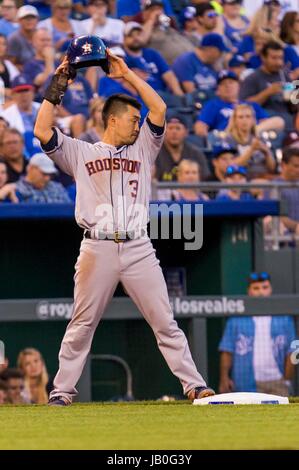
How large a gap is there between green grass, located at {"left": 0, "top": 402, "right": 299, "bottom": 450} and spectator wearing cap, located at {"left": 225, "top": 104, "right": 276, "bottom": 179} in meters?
6.47

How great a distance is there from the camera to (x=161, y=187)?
11.3m

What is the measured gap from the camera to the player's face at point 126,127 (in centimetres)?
733

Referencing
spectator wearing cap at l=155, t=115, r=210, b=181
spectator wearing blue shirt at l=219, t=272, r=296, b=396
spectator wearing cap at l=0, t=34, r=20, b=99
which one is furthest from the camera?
spectator wearing cap at l=0, t=34, r=20, b=99

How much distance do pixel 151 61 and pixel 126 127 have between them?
25.4 feet

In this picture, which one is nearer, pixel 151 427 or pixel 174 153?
pixel 151 427

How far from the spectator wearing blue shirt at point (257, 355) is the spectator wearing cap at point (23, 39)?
5.21 m

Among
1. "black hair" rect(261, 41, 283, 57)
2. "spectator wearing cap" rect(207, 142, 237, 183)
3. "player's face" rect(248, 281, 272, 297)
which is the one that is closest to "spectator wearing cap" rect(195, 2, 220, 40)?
"black hair" rect(261, 41, 283, 57)

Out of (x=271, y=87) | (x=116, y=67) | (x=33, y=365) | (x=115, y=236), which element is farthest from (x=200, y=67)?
(x=115, y=236)

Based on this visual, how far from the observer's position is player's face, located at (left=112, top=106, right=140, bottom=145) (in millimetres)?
7328

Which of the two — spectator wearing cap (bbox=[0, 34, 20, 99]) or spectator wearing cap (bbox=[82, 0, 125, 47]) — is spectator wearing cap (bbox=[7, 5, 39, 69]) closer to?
spectator wearing cap (bbox=[0, 34, 20, 99])

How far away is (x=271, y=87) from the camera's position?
15211 millimetres

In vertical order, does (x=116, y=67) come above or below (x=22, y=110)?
below

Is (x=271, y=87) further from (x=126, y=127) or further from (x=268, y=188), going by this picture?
(x=126, y=127)

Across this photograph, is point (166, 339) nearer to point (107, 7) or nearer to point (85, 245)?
point (85, 245)
